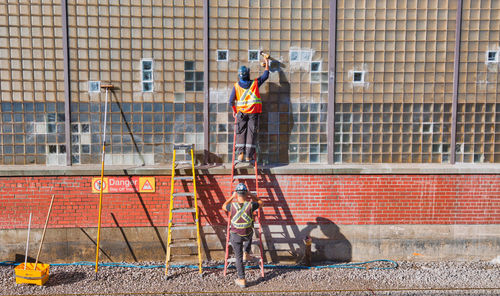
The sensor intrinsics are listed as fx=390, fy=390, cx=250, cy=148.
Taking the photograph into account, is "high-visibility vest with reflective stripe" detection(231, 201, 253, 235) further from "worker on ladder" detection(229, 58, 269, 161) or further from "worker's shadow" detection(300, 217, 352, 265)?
"worker's shadow" detection(300, 217, 352, 265)

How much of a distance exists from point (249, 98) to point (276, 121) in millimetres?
864

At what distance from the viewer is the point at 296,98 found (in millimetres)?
8227

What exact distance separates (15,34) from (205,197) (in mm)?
5028

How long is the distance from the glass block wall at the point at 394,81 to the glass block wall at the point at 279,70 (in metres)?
0.45

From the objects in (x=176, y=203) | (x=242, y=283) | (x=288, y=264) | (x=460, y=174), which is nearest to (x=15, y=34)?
(x=176, y=203)

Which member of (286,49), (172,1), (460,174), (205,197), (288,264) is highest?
(172,1)

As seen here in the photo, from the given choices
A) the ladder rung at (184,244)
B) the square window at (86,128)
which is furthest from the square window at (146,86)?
the ladder rung at (184,244)

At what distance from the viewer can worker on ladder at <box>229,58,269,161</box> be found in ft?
25.4

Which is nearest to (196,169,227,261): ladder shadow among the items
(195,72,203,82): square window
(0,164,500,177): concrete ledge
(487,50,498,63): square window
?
(0,164,500,177): concrete ledge

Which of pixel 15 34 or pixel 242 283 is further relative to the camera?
pixel 15 34

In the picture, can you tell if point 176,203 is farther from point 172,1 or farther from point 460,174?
point 460,174

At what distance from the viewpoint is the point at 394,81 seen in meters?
8.23

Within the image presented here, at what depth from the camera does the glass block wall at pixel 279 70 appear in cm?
805

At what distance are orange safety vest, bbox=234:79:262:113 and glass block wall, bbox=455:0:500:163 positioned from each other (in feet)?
14.2
